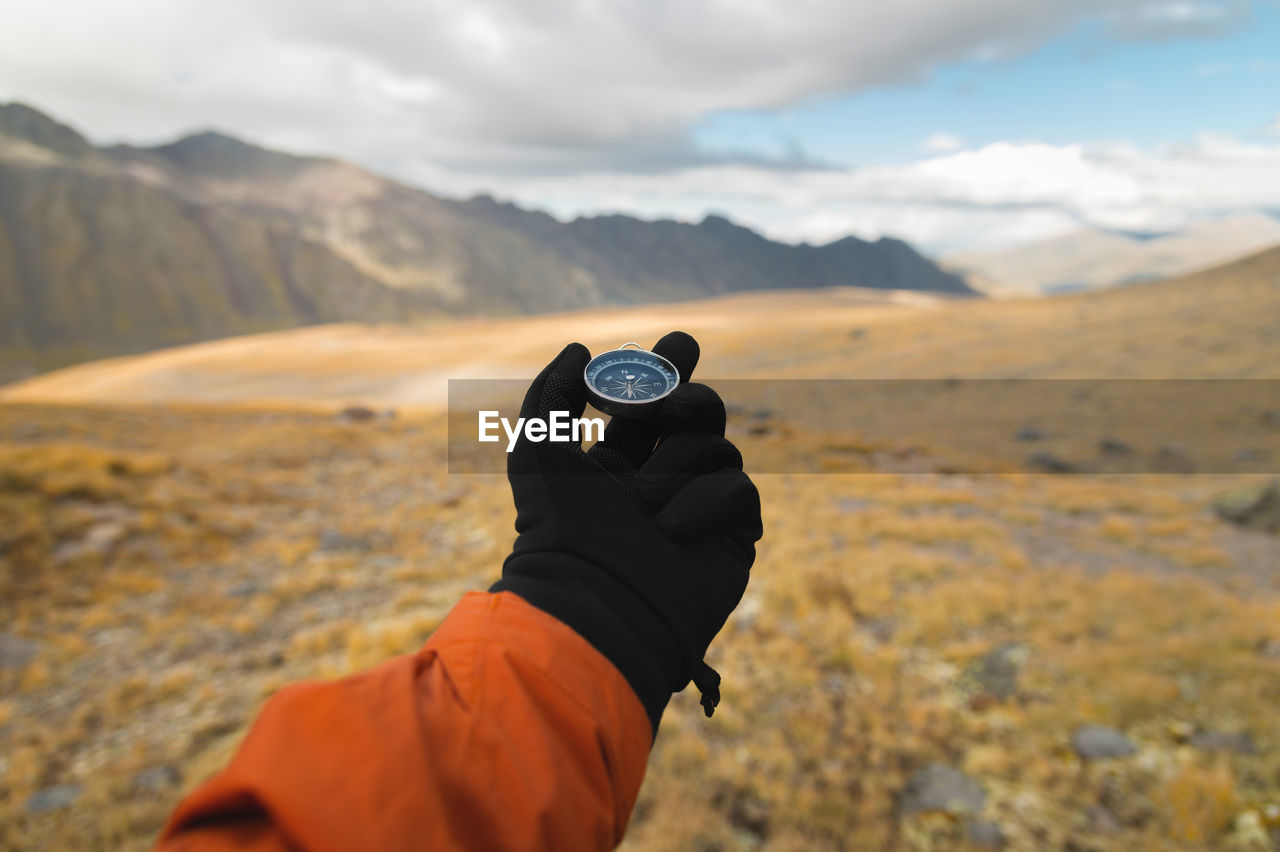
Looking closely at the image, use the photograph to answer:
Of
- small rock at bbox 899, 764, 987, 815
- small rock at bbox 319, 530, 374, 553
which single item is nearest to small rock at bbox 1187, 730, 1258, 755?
small rock at bbox 899, 764, 987, 815

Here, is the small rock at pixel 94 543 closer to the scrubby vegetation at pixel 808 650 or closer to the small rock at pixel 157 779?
the scrubby vegetation at pixel 808 650

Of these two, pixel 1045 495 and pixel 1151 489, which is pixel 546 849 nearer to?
pixel 1045 495

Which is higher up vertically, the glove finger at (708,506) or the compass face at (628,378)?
the compass face at (628,378)

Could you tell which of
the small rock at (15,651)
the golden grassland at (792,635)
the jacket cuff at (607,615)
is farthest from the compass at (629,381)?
the small rock at (15,651)

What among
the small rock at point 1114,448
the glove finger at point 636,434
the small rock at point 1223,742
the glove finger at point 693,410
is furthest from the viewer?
the small rock at point 1114,448

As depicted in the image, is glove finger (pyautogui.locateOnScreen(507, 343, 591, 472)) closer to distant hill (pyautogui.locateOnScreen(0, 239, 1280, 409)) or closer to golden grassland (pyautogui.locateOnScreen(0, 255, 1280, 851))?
golden grassland (pyautogui.locateOnScreen(0, 255, 1280, 851))

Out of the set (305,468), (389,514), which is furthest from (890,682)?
Result: (305,468)
